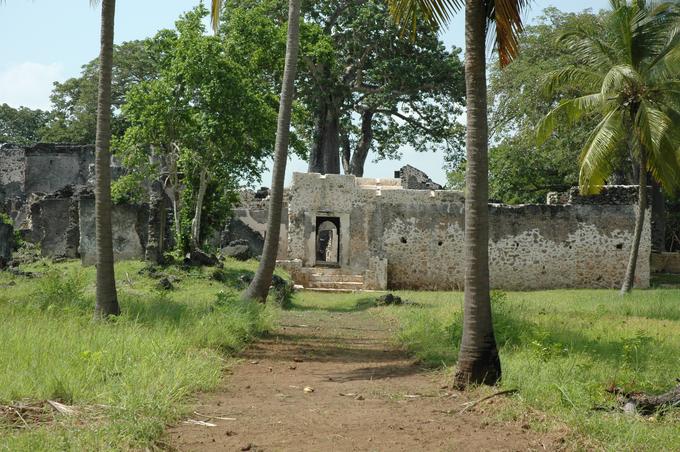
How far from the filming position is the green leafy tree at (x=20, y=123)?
183 feet

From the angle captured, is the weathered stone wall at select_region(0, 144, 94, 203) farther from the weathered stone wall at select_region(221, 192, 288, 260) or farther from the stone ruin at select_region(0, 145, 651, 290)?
the stone ruin at select_region(0, 145, 651, 290)

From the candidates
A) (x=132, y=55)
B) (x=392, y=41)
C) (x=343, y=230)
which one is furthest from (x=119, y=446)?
(x=132, y=55)

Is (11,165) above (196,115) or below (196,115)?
above

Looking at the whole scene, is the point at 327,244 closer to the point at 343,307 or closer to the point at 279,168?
the point at 343,307

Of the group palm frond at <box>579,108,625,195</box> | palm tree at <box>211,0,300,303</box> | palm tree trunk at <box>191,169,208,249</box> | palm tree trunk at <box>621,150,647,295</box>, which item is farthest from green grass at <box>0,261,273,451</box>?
palm tree trunk at <box>621,150,647,295</box>

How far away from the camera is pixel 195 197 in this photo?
23.1 m

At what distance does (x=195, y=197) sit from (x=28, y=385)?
1788 cm

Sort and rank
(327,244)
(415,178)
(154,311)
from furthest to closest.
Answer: (327,244) → (415,178) → (154,311)

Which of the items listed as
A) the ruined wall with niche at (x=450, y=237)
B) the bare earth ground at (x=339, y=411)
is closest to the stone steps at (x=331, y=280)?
the ruined wall with niche at (x=450, y=237)

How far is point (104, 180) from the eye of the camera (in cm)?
998

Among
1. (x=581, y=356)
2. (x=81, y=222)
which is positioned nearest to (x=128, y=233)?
(x=81, y=222)

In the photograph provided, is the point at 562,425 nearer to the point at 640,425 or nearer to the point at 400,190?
the point at 640,425

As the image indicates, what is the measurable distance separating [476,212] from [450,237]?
16139mm

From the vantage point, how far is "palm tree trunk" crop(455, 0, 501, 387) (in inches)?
285
